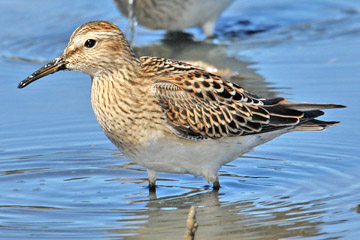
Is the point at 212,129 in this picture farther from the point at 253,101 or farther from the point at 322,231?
the point at 322,231

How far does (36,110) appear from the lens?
10.6m

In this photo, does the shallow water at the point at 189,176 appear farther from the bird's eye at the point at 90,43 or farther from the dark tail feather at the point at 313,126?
the bird's eye at the point at 90,43

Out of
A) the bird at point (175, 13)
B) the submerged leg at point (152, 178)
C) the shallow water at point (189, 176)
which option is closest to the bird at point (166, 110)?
the submerged leg at point (152, 178)

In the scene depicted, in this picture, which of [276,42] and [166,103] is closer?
[166,103]

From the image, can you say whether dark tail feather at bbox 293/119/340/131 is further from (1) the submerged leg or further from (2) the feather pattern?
(1) the submerged leg

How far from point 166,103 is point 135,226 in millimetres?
1392

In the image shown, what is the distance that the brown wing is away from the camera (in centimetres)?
799

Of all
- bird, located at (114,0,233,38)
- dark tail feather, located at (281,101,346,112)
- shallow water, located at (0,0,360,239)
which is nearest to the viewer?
shallow water, located at (0,0,360,239)

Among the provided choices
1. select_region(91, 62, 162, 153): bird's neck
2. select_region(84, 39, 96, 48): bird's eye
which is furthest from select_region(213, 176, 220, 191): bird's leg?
select_region(84, 39, 96, 48): bird's eye

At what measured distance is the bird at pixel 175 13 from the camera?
14234 millimetres

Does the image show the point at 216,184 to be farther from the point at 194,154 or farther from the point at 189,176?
the point at 189,176

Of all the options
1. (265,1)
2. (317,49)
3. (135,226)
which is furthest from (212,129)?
(265,1)

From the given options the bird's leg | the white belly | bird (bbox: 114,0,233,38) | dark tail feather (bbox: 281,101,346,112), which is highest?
bird (bbox: 114,0,233,38)

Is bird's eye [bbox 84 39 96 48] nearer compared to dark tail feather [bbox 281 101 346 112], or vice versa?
bird's eye [bbox 84 39 96 48]
